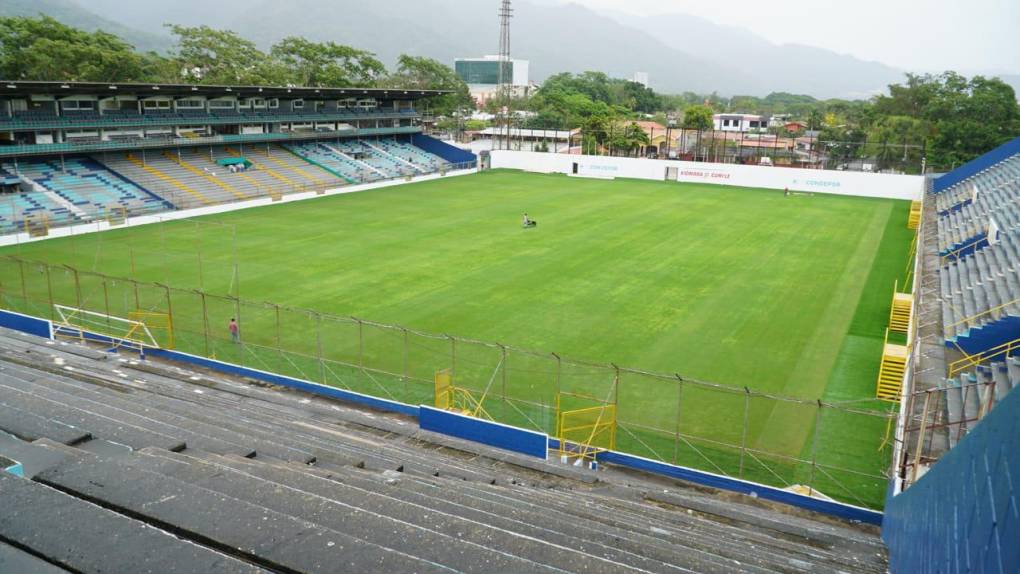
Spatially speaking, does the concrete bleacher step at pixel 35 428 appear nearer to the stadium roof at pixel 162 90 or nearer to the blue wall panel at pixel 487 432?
the blue wall panel at pixel 487 432

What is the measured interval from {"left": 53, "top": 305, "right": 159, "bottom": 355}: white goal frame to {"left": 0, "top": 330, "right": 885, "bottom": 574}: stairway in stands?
728cm

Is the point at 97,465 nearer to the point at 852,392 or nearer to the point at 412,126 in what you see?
the point at 852,392

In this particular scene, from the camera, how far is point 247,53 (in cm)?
9288

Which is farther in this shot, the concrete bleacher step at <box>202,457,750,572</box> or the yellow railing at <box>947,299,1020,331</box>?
the yellow railing at <box>947,299,1020,331</box>

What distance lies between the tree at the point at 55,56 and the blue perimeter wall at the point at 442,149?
99.0 feet

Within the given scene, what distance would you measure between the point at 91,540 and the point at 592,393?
16.7m

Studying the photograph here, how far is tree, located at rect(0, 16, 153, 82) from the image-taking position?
71.6 m

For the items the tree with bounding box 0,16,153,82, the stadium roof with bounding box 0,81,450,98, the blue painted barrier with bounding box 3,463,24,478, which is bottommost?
the blue painted barrier with bounding box 3,463,24,478

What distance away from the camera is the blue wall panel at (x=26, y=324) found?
20578 mm

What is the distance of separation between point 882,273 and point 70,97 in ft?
166

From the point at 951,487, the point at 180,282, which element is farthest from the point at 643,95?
the point at 951,487

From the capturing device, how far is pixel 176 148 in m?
56.5

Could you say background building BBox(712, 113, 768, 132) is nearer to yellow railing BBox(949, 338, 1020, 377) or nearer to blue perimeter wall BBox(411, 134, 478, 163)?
blue perimeter wall BBox(411, 134, 478, 163)

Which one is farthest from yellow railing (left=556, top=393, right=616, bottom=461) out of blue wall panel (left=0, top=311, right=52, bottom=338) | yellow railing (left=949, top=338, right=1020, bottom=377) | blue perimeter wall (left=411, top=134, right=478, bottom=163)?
blue perimeter wall (left=411, top=134, right=478, bottom=163)
